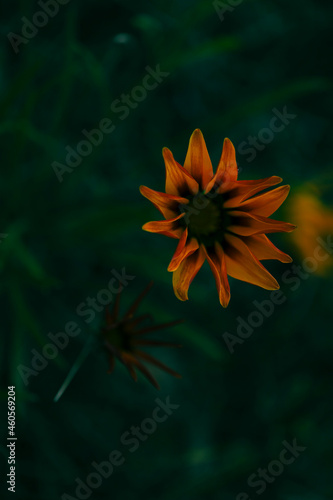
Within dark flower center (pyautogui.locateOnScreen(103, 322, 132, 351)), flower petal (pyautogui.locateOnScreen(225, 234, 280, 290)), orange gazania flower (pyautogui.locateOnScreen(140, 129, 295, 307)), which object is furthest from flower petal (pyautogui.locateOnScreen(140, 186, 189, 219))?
dark flower center (pyautogui.locateOnScreen(103, 322, 132, 351))

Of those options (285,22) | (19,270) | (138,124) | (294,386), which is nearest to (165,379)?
(294,386)

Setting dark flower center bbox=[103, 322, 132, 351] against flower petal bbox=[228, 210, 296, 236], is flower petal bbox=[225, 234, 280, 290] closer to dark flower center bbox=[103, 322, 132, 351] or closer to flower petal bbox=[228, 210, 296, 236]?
flower petal bbox=[228, 210, 296, 236]

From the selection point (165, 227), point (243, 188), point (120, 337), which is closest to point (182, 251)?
point (165, 227)

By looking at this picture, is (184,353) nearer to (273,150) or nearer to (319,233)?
(319,233)

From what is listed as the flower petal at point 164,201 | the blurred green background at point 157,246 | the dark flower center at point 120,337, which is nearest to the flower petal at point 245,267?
the flower petal at point 164,201

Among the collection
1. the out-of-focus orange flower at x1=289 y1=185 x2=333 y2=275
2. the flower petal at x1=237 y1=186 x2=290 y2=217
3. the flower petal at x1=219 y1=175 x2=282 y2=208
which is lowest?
the out-of-focus orange flower at x1=289 y1=185 x2=333 y2=275

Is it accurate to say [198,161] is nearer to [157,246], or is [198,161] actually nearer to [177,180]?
[177,180]
